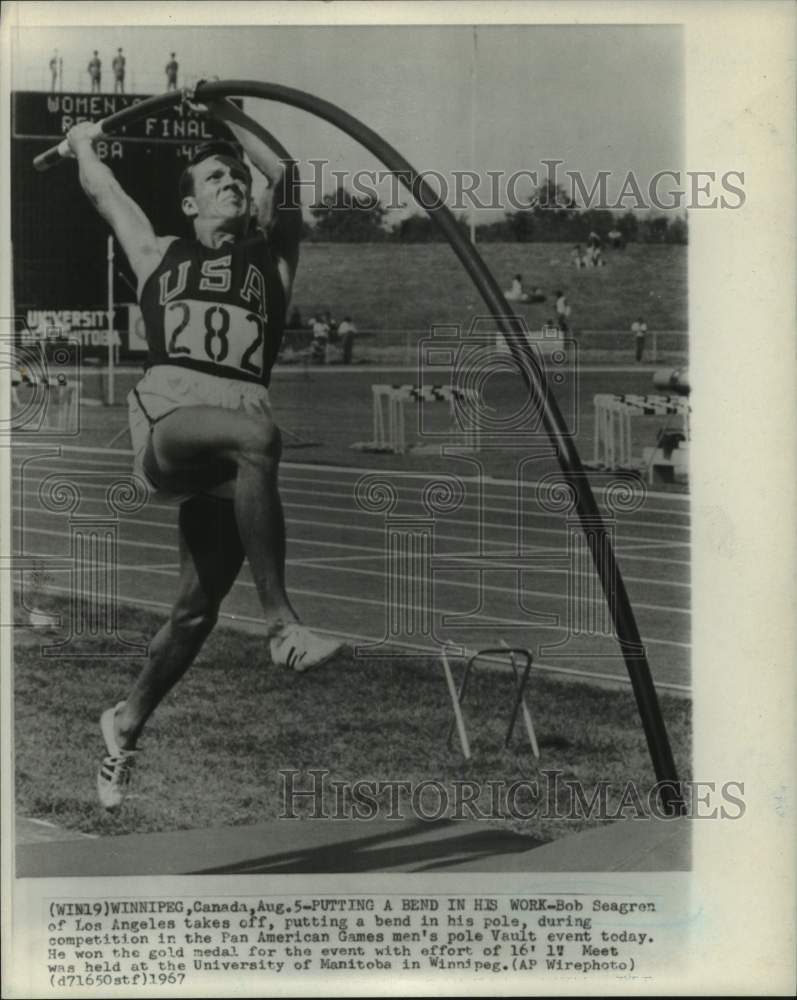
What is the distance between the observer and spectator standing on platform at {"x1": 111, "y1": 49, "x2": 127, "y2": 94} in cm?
1173

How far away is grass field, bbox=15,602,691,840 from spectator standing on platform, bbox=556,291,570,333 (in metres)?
1.22

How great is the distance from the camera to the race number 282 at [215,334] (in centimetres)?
1175

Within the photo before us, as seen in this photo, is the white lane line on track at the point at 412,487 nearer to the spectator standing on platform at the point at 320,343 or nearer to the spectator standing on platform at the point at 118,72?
the spectator standing on platform at the point at 320,343

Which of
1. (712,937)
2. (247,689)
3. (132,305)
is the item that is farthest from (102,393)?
(712,937)

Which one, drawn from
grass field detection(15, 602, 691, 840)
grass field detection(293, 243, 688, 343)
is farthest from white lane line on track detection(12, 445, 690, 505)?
grass field detection(15, 602, 691, 840)

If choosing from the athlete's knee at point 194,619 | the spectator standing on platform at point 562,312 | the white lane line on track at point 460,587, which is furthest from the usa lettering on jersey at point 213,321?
the spectator standing on platform at point 562,312

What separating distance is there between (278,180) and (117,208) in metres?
0.56

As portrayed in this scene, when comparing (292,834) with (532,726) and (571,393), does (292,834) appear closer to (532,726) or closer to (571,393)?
(532,726)

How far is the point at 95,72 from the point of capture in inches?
462

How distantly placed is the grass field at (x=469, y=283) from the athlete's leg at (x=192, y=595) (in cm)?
79

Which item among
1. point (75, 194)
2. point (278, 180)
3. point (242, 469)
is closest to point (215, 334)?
point (242, 469)

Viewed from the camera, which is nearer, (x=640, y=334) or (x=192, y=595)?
(x=640, y=334)

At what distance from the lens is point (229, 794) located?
11789 millimetres

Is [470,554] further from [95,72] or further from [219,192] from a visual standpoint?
[95,72]
